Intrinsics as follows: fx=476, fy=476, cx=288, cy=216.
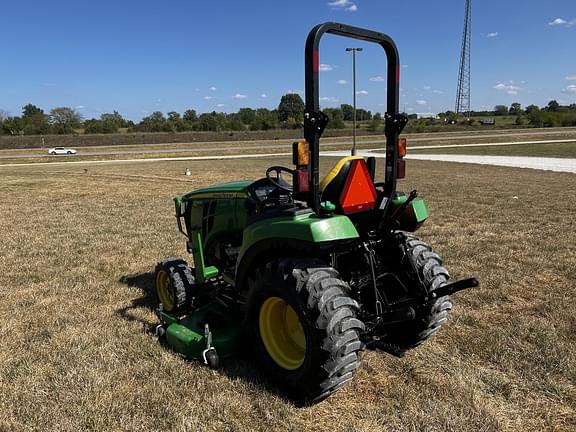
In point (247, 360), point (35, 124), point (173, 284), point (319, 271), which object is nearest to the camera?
point (319, 271)

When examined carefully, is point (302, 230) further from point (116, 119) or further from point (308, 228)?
point (116, 119)

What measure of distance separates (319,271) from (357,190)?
64 centimetres

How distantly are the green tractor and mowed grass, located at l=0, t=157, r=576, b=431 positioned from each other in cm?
21

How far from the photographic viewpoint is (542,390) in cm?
319

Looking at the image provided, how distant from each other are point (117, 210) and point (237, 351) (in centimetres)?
786

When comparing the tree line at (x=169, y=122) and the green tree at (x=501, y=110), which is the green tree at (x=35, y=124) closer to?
the tree line at (x=169, y=122)

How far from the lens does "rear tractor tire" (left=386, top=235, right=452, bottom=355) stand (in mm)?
3422

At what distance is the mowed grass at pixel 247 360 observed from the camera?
2904 mm

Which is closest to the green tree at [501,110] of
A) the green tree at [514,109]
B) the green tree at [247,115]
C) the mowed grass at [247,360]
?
the green tree at [514,109]

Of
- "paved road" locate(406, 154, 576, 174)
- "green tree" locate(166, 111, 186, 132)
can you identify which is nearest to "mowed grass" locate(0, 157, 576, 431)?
"paved road" locate(406, 154, 576, 174)

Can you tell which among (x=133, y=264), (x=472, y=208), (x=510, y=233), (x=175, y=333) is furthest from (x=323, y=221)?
(x=472, y=208)

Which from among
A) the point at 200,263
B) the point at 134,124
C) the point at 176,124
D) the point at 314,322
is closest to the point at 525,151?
the point at 200,263

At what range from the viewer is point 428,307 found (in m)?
3.29

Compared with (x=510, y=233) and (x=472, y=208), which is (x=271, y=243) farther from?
(x=472, y=208)
